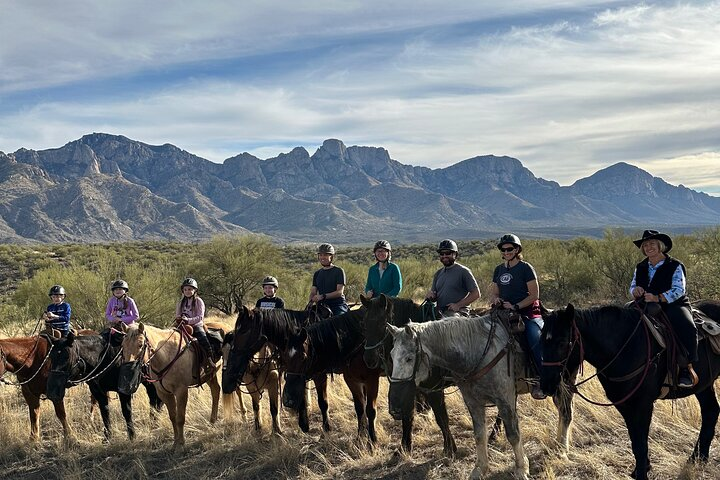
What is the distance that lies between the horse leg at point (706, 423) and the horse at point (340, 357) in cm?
394

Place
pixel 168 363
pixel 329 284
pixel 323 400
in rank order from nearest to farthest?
pixel 323 400, pixel 168 363, pixel 329 284

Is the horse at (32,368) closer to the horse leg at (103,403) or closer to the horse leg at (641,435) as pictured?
the horse leg at (103,403)

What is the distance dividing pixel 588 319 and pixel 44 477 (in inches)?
297

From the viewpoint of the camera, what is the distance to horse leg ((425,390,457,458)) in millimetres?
6344

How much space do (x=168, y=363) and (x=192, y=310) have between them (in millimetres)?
1114

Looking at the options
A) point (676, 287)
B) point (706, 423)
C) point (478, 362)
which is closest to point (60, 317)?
point (478, 362)

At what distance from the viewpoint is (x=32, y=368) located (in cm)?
841

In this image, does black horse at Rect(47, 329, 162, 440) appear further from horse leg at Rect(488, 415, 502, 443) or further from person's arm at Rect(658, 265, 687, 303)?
person's arm at Rect(658, 265, 687, 303)

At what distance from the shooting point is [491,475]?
5875 mm

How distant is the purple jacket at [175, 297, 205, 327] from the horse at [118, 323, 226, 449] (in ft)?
1.28

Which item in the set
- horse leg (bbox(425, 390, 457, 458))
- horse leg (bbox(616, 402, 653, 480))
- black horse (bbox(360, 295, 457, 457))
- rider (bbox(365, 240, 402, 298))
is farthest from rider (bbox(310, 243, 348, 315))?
horse leg (bbox(616, 402, 653, 480))

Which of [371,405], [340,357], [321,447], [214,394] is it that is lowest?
[321,447]

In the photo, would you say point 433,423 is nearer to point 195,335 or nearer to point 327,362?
point 327,362

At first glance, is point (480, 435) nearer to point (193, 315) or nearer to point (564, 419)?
point (564, 419)
